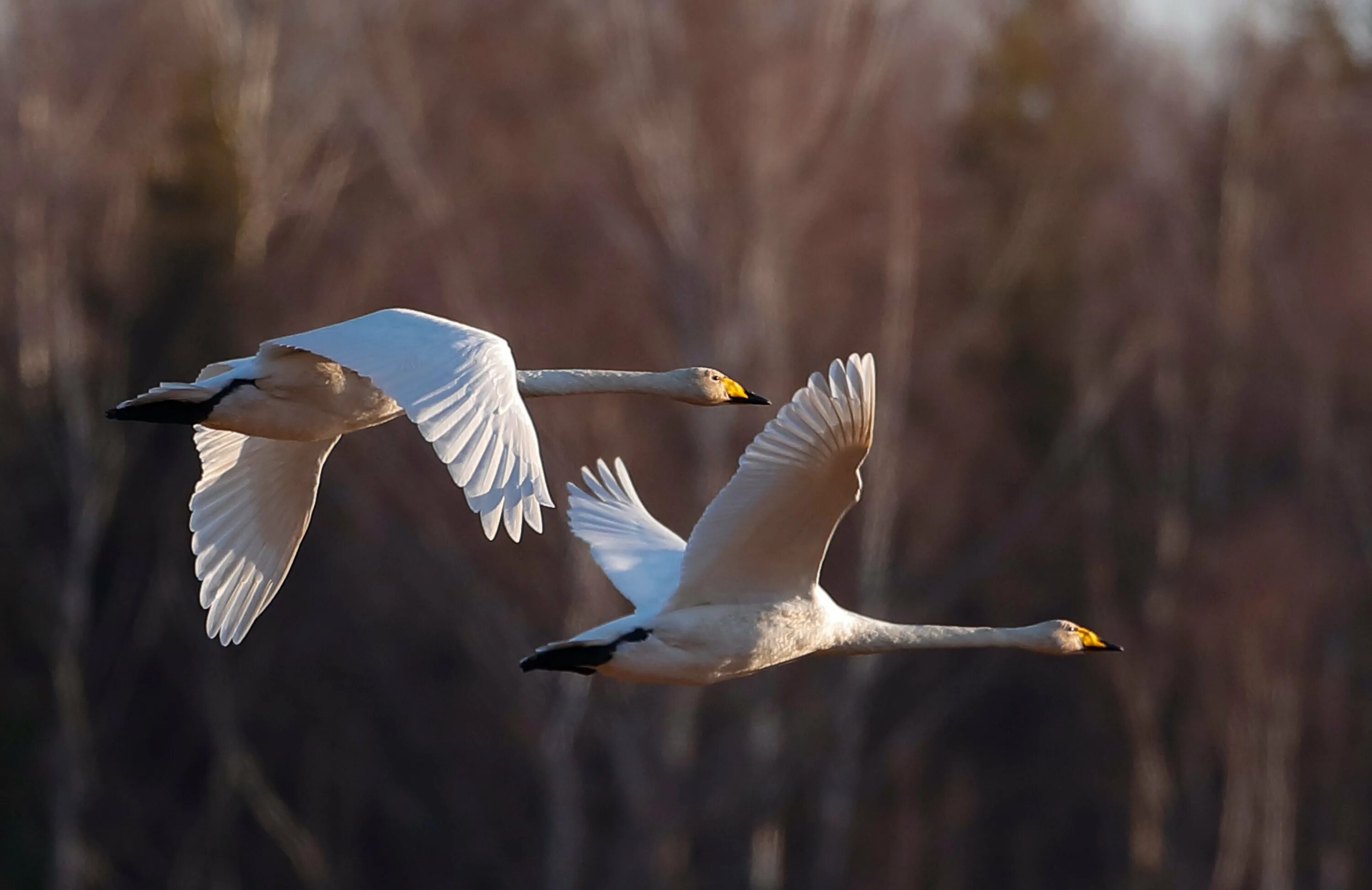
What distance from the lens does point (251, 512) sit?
11.0 m

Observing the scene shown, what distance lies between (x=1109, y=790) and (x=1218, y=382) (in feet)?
16.2

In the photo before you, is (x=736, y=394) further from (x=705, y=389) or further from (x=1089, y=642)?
(x=1089, y=642)

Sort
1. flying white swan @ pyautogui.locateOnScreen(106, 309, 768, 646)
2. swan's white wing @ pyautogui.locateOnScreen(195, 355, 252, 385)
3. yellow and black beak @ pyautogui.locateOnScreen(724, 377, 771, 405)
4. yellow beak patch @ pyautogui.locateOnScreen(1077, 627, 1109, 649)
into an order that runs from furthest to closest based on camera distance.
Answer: yellow beak patch @ pyautogui.locateOnScreen(1077, 627, 1109, 649), yellow and black beak @ pyautogui.locateOnScreen(724, 377, 771, 405), swan's white wing @ pyautogui.locateOnScreen(195, 355, 252, 385), flying white swan @ pyautogui.locateOnScreen(106, 309, 768, 646)

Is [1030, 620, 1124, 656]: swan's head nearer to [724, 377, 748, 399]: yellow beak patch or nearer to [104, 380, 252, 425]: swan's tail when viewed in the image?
[724, 377, 748, 399]: yellow beak patch

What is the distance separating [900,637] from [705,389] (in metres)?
1.39

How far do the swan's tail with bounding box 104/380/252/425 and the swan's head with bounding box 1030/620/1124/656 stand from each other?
11.5 ft

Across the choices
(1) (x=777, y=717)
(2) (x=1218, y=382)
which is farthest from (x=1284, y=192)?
(1) (x=777, y=717)

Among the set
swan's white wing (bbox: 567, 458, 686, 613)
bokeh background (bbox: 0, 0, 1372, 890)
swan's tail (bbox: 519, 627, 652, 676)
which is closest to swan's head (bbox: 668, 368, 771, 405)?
swan's white wing (bbox: 567, 458, 686, 613)

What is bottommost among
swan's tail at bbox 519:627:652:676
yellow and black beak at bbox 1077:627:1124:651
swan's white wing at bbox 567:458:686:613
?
swan's tail at bbox 519:627:652:676

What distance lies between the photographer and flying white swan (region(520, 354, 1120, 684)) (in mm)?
9734

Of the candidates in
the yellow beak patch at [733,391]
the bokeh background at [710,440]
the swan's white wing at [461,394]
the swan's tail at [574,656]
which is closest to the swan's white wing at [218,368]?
the swan's white wing at [461,394]

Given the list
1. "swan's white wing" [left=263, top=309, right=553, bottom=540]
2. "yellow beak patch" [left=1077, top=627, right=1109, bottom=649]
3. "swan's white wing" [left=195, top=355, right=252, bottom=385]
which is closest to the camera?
"swan's white wing" [left=263, top=309, right=553, bottom=540]

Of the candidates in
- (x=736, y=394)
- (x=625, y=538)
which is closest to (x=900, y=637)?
(x=736, y=394)

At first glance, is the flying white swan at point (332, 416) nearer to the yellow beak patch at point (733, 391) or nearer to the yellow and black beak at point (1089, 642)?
the yellow beak patch at point (733, 391)
